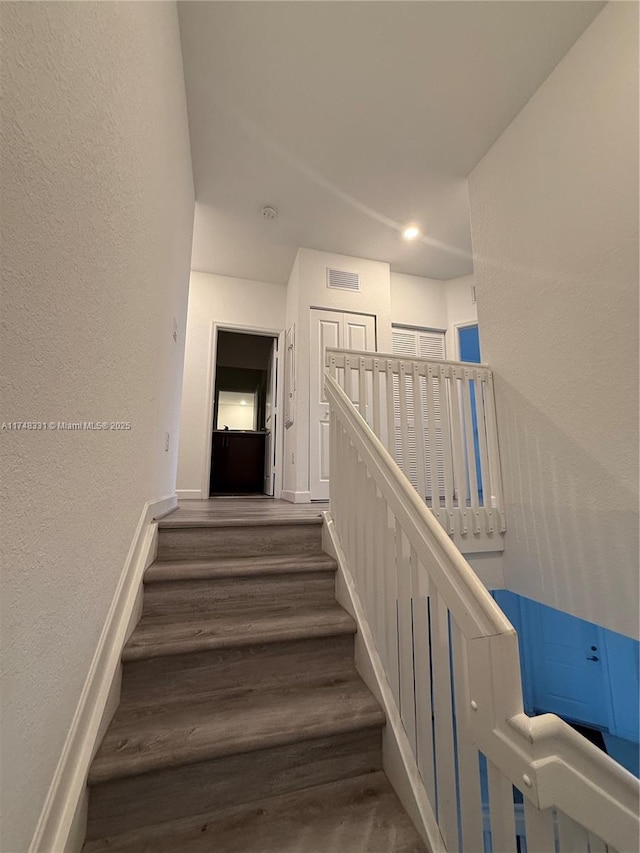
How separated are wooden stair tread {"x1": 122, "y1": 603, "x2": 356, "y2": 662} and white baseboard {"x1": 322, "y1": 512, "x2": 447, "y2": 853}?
0.23 feet

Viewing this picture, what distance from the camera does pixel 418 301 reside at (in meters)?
4.58

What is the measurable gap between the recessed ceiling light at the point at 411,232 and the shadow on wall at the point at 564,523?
1983mm

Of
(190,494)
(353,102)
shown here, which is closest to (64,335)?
(353,102)

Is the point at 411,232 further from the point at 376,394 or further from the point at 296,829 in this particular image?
the point at 296,829

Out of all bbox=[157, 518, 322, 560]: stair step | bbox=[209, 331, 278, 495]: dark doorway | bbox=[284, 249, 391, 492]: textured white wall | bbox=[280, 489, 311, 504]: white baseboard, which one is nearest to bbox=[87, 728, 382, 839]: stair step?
bbox=[157, 518, 322, 560]: stair step

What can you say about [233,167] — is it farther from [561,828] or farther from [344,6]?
[561,828]

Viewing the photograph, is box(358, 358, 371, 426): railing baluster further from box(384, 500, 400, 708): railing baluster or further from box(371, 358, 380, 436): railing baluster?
box(384, 500, 400, 708): railing baluster

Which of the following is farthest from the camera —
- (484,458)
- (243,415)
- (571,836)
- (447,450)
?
(243,415)

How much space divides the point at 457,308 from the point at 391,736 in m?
4.52

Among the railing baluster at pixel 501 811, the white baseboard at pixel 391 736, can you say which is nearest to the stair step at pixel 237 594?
the white baseboard at pixel 391 736

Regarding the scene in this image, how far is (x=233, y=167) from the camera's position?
9.57 feet

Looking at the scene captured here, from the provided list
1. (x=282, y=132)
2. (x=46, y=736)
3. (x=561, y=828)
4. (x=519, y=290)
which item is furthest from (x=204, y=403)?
(x=561, y=828)

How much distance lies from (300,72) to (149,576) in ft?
9.94

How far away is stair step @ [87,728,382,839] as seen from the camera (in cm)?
102
